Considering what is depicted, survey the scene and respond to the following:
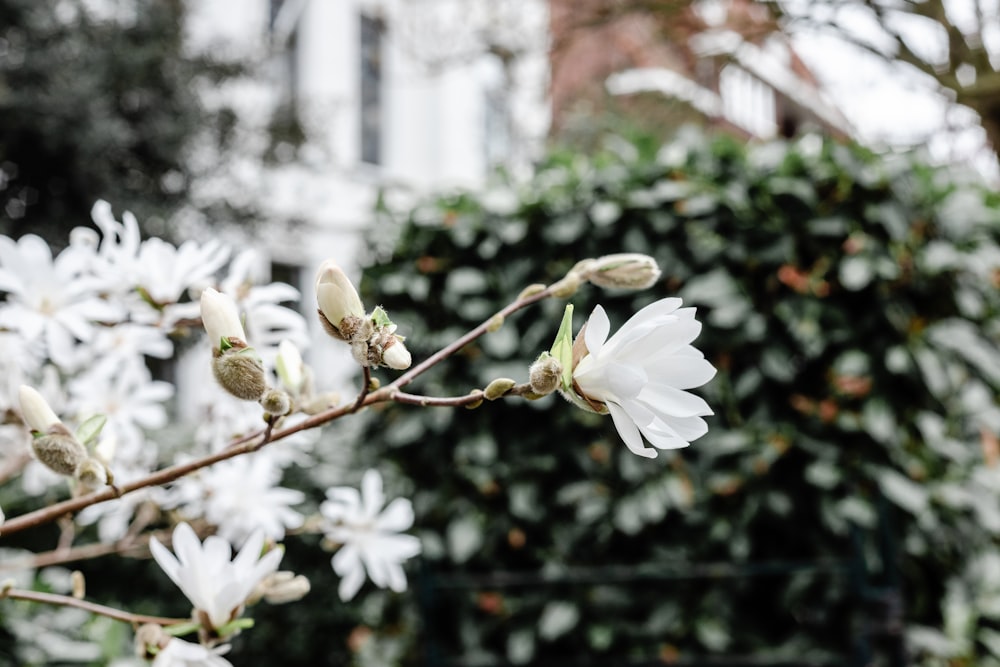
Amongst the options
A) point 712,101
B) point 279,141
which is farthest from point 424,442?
point 712,101

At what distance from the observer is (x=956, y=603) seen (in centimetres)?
200

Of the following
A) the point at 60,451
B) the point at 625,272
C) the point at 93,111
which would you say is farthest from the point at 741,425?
the point at 93,111

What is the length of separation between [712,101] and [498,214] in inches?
187

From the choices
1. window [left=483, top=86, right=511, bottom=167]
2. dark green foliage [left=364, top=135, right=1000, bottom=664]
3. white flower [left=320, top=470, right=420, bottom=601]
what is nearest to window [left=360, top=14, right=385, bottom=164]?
window [left=483, top=86, right=511, bottom=167]

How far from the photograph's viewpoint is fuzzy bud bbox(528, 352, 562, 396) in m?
0.48

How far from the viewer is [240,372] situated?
0.50 meters

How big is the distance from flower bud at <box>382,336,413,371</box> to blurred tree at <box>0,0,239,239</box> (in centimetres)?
366

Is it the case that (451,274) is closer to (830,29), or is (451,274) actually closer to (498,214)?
(498,214)

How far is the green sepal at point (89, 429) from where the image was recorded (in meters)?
0.56

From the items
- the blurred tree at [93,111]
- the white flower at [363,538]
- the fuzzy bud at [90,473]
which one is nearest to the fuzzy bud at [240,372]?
the fuzzy bud at [90,473]

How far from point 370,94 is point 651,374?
8490mm

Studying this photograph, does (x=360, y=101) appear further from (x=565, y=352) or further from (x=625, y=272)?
(x=565, y=352)

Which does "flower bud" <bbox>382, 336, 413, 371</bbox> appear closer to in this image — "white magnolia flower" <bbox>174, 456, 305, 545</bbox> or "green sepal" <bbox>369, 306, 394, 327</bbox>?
"green sepal" <bbox>369, 306, 394, 327</bbox>

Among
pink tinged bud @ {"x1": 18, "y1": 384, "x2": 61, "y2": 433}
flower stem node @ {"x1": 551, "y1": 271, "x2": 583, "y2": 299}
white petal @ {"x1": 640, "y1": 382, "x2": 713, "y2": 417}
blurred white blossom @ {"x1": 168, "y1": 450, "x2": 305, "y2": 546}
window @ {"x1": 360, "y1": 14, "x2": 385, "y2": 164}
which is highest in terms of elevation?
white petal @ {"x1": 640, "y1": 382, "x2": 713, "y2": 417}
